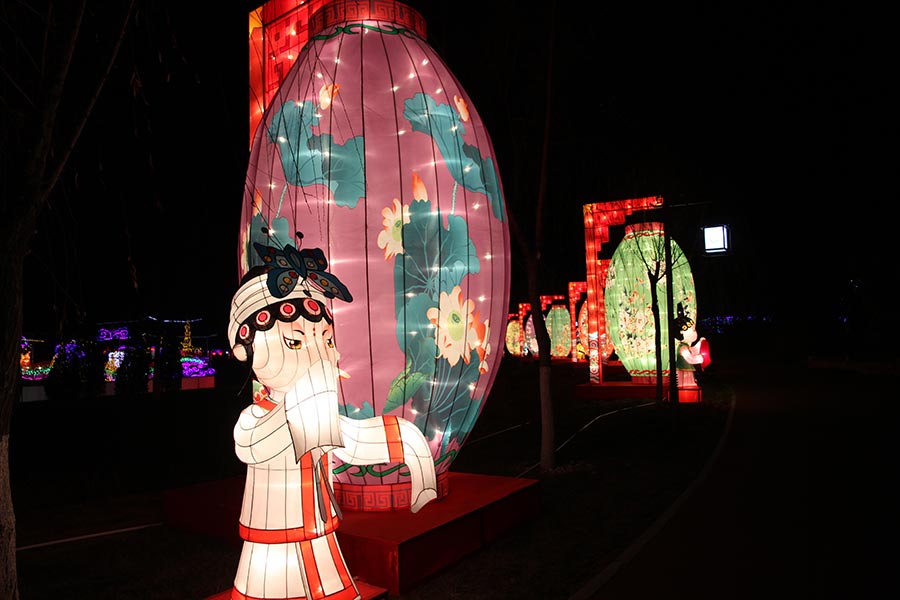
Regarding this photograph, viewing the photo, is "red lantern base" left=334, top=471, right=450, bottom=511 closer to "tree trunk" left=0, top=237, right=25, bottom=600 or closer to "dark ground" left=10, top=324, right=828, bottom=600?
"dark ground" left=10, top=324, right=828, bottom=600

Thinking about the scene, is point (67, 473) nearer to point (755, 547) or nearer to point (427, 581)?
point (427, 581)

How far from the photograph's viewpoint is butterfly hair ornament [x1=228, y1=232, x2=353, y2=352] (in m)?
3.00

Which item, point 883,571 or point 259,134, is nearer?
point 883,571

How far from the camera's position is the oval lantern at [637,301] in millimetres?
16391

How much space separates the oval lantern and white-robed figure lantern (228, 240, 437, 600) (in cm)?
1406

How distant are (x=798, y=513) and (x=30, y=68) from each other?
21.9 feet

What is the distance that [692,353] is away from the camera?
1450cm

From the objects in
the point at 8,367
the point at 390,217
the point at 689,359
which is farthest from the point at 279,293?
the point at 689,359

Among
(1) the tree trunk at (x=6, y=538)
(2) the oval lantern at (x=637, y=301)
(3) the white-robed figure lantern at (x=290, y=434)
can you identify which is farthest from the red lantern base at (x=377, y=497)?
(2) the oval lantern at (x=637, y=301)

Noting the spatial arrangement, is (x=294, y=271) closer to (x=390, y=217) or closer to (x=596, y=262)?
(x=390, y=217)

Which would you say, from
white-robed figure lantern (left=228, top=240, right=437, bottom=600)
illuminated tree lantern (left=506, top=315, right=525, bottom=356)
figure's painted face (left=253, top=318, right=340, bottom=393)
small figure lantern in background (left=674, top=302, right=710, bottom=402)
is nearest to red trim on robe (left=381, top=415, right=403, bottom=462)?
white-robed figure lantern (left=228, top=240, right=437, bottom=600)

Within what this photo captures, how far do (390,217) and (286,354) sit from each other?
153 centimetres

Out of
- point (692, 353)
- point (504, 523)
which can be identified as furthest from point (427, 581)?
point (692, 353)

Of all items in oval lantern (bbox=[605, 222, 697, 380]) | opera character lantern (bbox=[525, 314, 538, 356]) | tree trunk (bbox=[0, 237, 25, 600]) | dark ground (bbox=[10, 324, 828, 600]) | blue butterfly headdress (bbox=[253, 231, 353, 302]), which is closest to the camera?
tree trunk (bbox=[0, 237, 25, 600])
